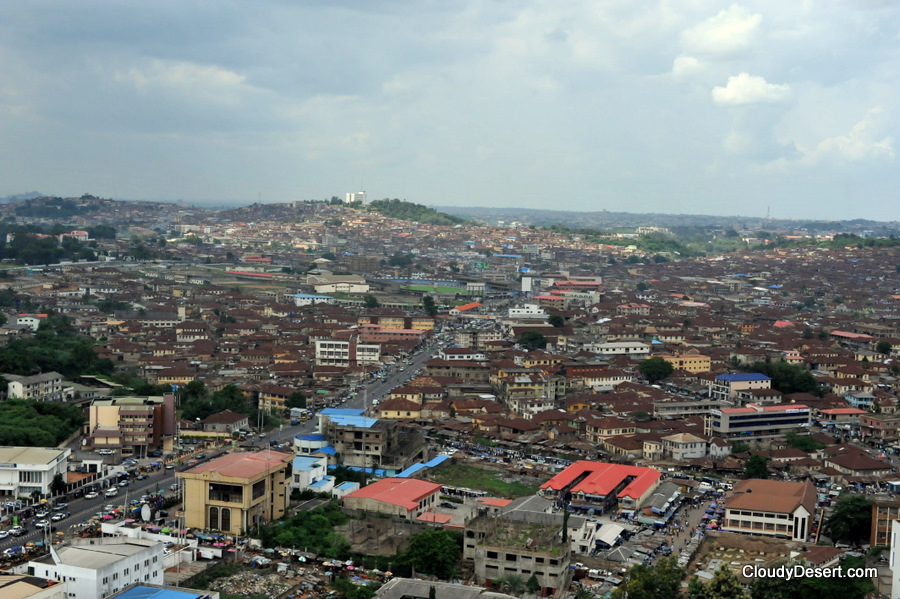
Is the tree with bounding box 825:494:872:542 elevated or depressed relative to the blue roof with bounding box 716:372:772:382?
depressed

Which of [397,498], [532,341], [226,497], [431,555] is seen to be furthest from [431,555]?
[532,341]

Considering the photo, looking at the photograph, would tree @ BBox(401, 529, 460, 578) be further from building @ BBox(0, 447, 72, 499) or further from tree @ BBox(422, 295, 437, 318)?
tree @ BBox(422, 295, 437, 318)

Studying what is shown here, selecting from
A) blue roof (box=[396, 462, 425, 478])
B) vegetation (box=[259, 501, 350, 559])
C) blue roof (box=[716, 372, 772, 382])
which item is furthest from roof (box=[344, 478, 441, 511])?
blue roof (box=[716, 372, 772, 382])

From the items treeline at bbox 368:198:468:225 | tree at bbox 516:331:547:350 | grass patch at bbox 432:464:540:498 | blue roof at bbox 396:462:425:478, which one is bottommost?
grass patch at bbox 432:464:540:498

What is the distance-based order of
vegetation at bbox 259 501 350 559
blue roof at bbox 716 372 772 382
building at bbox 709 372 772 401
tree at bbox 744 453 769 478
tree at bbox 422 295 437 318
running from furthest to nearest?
tree at bbox 422 295 437 318, blue roof at bbox 716 372 772 382, building at bbox 709 372 772 401, tree at bbox 744 453 769 478, vegetation at bbox 259 501 350 559

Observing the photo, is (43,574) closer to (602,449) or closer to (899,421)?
(602,449)

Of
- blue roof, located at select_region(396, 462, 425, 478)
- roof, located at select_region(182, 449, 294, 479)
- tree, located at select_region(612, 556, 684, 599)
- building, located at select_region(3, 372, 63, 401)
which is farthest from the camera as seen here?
building, located at select_region(3, 372, 63, 401)

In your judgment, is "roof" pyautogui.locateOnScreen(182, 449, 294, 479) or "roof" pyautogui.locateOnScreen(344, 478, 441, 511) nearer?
"roof" pyautogui.locateOnScreen(182, 449, 294, 479)
